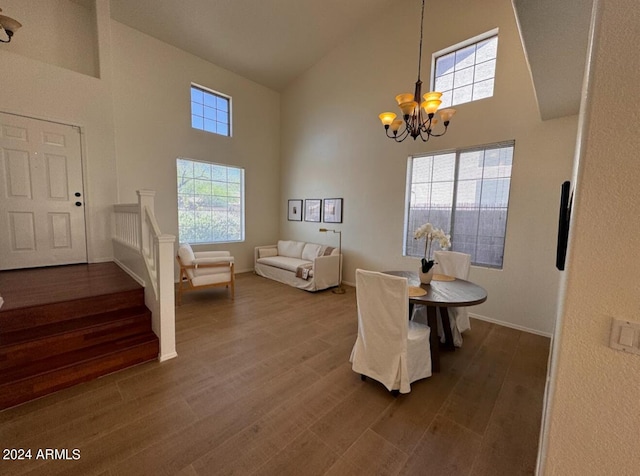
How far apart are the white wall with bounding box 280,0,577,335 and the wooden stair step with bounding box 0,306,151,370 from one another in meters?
3.59

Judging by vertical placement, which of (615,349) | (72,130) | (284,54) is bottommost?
(615,349)

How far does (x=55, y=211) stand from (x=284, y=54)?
15.8ft

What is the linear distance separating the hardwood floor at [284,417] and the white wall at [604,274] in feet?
2.78

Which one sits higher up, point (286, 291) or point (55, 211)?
point (55, 211)

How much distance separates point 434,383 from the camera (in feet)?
7.16

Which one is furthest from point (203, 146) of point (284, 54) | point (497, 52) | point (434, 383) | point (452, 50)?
point (434, 383)

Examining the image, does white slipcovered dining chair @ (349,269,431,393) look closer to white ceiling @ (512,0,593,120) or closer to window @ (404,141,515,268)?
white ceiling @ (512,0,593,120)

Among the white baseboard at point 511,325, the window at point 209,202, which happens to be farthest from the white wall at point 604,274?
Result: the window at point 209,202

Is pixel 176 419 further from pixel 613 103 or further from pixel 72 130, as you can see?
pixel 72 130

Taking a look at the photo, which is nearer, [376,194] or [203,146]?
[376,194]

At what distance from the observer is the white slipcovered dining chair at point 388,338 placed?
1.89m

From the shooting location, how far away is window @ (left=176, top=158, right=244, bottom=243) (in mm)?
5141

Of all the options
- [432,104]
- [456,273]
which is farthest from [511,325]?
[432,104]

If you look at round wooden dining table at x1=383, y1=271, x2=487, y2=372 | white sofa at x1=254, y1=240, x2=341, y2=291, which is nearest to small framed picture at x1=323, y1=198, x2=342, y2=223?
white sofa at x1=254, y1=240, x2=341, y2=291
